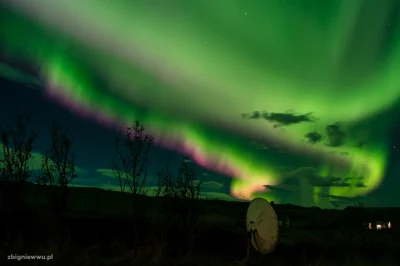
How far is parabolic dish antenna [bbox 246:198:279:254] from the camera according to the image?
15852 mm

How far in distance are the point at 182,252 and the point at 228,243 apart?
22.7ft

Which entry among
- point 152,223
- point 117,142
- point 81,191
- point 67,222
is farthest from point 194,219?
point 81,191

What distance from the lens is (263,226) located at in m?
16.0

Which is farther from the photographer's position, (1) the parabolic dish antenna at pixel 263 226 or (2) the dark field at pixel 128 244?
(2) the dark field at pixel 128 244

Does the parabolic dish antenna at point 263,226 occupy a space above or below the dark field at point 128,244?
above

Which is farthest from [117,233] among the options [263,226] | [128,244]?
[263,226]

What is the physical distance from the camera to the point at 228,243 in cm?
2678

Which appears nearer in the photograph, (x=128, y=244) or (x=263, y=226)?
(x=263, y=226)

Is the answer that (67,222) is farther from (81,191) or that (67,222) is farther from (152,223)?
(81,191)

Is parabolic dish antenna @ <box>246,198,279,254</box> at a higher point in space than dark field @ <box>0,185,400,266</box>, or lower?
higher

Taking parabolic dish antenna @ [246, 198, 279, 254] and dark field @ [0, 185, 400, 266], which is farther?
dark field @ [0, 185, 400, 266]

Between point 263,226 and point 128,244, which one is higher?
point 263,226

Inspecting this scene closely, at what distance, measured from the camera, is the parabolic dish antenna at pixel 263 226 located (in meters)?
15.9

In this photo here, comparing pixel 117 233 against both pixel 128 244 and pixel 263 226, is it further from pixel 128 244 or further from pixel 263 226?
pixel 263 226
